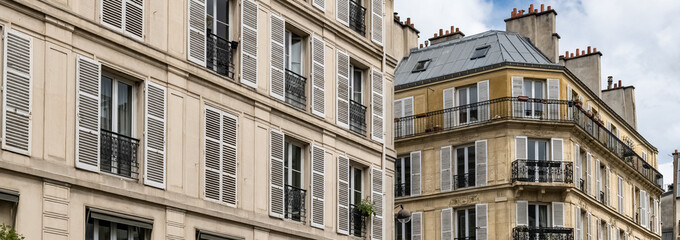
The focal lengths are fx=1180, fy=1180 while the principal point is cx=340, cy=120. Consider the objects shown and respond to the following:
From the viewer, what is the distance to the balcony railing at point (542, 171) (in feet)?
132

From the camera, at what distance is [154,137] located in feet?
64.2

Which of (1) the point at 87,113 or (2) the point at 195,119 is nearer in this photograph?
(1) the point at 87,113

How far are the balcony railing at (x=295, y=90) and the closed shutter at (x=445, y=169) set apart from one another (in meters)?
17.7

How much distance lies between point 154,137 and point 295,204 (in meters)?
4.73

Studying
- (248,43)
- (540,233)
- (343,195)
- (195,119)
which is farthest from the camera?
(540,233)

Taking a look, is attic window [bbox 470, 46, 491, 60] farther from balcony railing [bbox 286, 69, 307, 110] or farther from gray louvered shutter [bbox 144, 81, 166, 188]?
gray louvered shutter [bbox 144, 81, 166, 188]

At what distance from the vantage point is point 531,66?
40906 millimetres

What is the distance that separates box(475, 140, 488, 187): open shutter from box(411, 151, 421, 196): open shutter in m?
2.40

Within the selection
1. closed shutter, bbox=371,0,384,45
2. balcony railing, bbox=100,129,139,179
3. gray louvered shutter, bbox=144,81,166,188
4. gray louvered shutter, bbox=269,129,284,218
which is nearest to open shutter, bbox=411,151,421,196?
closed shutter, bbox=371,0,384,45

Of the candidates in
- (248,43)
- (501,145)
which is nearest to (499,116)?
(501,145)

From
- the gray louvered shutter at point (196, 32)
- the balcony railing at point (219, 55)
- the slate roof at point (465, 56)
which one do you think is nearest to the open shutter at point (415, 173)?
the slate roof at point (465, 56)

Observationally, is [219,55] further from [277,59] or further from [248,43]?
[277,59]

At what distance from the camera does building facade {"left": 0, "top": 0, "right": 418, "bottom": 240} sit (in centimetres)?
1720

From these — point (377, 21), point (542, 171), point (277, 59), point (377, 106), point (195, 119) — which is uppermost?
point (377, 21)
